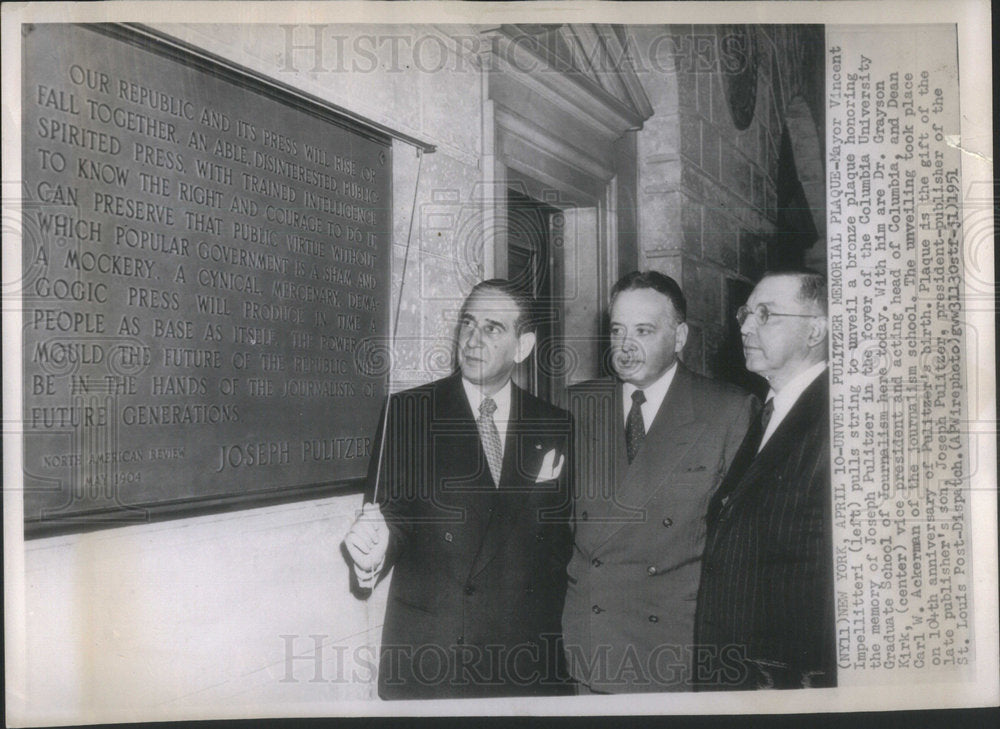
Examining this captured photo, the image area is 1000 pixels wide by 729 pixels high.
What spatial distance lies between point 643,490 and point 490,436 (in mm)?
493

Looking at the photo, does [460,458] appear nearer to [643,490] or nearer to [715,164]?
[643,490]

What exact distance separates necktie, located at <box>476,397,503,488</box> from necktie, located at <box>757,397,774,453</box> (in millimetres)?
796

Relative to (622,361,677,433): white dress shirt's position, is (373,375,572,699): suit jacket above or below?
below

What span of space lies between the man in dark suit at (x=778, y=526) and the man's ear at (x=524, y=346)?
2.14ft

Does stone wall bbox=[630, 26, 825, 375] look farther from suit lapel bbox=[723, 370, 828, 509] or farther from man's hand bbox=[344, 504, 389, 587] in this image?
man's hand bbox=[344, 504, 389, 587]

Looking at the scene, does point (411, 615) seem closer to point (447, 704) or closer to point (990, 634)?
point (447, 704)

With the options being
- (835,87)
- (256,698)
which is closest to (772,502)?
(835,87)

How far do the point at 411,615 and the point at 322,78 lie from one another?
1.62m

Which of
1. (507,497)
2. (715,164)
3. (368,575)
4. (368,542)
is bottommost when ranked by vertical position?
(368,575)

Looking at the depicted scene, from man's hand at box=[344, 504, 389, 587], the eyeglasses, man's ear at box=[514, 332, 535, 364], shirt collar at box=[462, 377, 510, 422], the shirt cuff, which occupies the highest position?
the eyeglasses

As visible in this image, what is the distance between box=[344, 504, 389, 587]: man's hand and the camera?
7.86ft

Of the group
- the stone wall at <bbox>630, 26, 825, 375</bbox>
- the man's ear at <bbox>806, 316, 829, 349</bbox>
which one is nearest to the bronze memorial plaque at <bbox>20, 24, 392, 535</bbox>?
the stone wall at <bbox>630, 26, 825, 375</bbox>

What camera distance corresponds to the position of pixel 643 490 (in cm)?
245

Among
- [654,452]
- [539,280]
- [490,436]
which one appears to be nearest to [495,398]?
[490,436]
